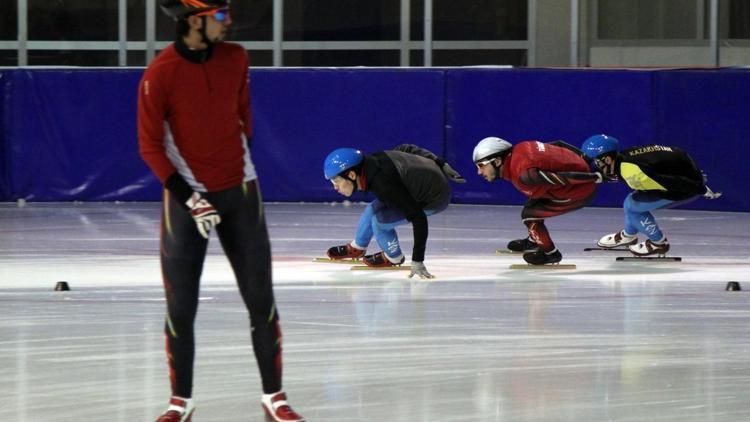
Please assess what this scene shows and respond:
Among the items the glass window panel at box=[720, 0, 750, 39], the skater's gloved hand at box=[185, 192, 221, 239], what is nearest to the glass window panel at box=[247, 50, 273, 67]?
the glass window panel at box=[720, 0, 750, 39]

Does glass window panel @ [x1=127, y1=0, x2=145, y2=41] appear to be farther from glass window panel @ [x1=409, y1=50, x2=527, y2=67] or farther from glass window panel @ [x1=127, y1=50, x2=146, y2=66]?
glass window panel @ [x1=409, y1=50, x2=527, y2=67]

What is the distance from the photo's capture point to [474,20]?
18.3m

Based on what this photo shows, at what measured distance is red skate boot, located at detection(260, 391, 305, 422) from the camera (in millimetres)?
4920

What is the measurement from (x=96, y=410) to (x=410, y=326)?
2.43 meters

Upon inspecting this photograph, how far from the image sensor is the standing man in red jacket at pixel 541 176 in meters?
9.95

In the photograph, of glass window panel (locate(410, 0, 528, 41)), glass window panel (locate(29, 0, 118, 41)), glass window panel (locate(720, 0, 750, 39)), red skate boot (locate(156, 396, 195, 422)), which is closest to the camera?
red skate boot (locate(156, 396, 195, 422))

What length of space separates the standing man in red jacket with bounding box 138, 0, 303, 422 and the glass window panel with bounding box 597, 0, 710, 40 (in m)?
12.9

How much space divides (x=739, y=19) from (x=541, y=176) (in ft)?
24.5

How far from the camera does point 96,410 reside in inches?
210

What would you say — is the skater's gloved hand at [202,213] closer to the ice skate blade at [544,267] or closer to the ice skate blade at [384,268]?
the ice skate blade at [384,268]

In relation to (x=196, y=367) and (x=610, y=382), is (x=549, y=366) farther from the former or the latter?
(x=196, y=367)

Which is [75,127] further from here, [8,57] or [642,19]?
[642,19]

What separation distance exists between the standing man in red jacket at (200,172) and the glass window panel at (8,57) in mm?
13830

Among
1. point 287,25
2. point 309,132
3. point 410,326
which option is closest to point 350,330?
point 410,326
